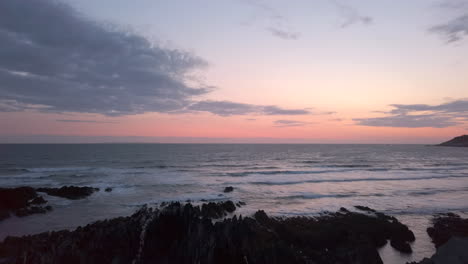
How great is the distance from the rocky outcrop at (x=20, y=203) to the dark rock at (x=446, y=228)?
3198 centimetres

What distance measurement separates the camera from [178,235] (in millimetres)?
14641

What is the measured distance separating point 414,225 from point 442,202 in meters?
10.8

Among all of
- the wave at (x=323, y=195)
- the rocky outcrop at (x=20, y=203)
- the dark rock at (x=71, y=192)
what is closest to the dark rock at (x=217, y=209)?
the wave at (x=323, y=195)

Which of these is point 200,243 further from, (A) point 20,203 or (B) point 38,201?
(B) point 38,201

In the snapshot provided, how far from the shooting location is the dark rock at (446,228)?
17.7m

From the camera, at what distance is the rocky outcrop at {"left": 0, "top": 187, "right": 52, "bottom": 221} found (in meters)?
24.0

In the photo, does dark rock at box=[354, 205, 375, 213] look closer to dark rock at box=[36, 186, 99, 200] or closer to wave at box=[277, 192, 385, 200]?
wave at box=[277, 192, 385, 200]

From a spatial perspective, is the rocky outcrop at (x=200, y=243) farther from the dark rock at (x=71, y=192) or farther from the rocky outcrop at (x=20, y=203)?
the dark rock at (x=71, y=192)

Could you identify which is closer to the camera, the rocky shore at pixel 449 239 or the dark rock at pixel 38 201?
the rocky shore at pixel 449 239

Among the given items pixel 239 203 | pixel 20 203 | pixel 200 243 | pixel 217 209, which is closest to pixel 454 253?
pixel 200 243

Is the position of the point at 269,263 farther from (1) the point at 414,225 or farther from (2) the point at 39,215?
(2) the point at 39,215

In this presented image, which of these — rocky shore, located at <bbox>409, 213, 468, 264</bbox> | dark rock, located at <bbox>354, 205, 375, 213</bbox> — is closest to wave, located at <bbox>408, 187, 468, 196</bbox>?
rocky shore, located at <bbox>409, 213, 468, 264</bbox>

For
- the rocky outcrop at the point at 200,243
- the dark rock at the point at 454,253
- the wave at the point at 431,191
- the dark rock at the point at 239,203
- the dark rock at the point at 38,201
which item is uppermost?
the dark rock at the point at 454,253

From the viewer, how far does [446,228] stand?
63.4 feet
